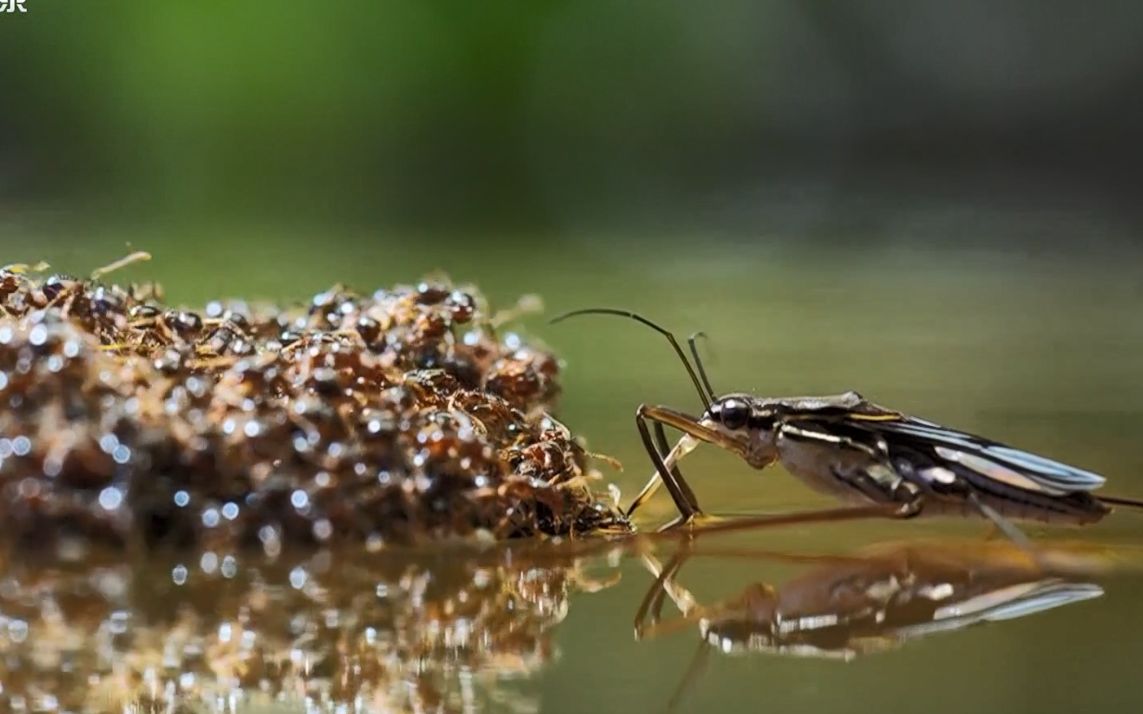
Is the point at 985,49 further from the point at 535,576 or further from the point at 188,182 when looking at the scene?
the point at 535,576

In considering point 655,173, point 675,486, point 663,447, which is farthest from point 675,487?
point 655,173

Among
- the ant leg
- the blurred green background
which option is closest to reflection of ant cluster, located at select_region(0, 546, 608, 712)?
the ant leg

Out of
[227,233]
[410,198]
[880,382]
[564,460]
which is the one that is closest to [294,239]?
[227,233]

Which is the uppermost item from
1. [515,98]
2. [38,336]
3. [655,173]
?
[515,98]

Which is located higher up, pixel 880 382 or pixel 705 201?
pixel 705 201

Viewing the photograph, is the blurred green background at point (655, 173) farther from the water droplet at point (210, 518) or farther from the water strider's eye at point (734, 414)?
the water droplet at point (210, 518)

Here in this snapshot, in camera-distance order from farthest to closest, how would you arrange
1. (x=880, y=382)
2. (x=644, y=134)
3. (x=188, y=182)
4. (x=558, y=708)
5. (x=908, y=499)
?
(x=644, y=134) < (x=188, y=182) < (x=880, y=382) < (x=908, y=499) < (x=558, y=708)

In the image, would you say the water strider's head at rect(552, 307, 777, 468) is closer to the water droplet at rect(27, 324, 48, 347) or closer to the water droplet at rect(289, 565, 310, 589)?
→ the water droplet at rect(289, 565, 310, 589)

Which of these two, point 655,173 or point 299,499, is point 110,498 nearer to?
point 299,499
